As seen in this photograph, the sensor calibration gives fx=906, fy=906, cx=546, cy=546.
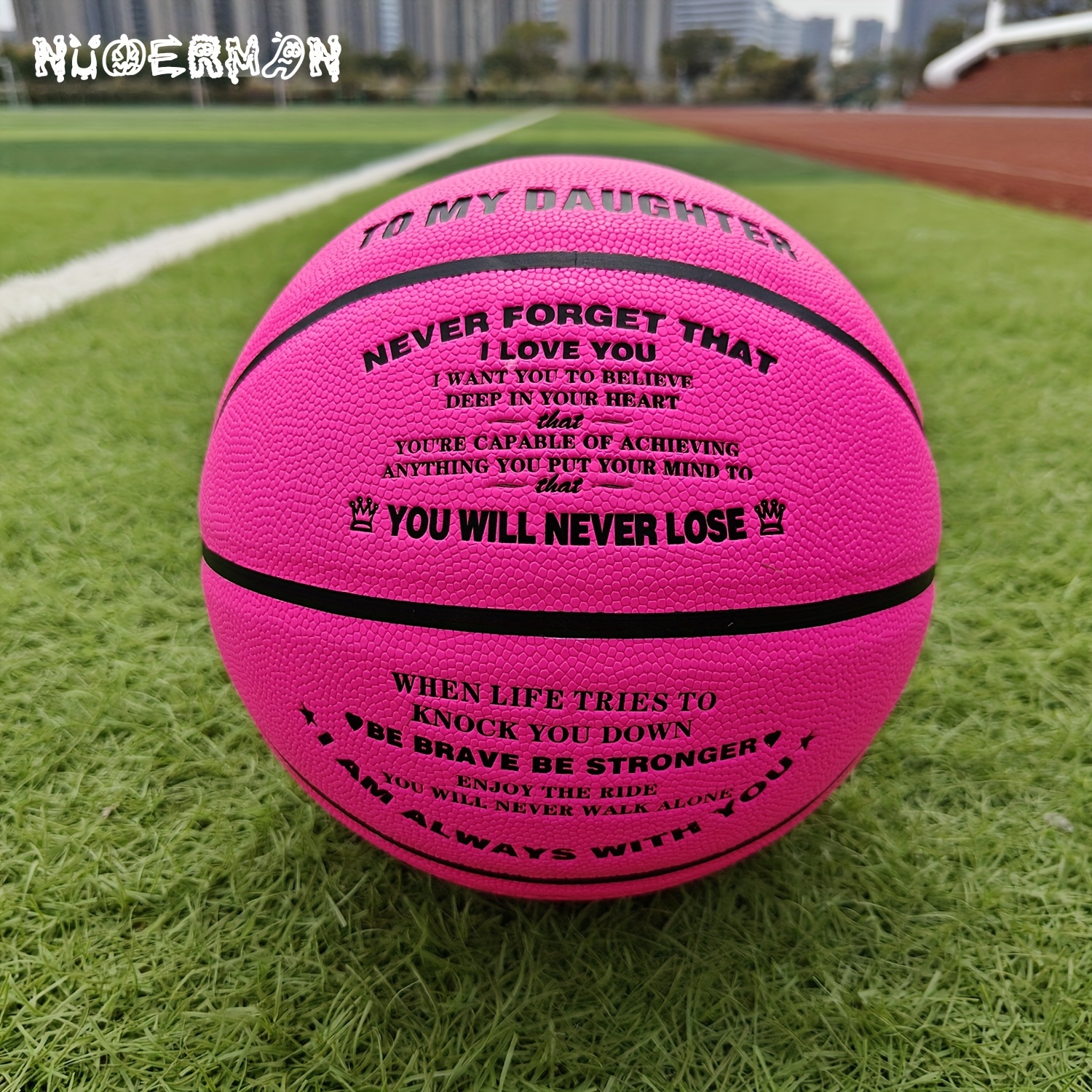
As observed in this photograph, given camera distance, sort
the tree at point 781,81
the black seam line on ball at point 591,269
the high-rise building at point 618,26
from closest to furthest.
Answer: the black seam line on ball at point 591,269, the tree at point 781,81, the high-rise building at point 618,26

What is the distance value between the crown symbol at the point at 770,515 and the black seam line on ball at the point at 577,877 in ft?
1.58

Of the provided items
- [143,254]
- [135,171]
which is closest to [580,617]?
[143,254]

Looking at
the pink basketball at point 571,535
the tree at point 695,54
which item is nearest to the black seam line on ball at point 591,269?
the pink basketball at point 571,535

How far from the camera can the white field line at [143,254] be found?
5.04 m

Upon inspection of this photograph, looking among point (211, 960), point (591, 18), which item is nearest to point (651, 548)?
point (211, 960)

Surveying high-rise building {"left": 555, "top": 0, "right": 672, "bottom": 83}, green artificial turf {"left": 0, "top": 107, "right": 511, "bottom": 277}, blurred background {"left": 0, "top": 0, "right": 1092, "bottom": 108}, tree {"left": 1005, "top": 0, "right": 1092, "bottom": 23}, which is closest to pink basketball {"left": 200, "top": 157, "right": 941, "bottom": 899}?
green artificial turf {"left": 0, "top": 107, "right": 511, "bottom": 277}

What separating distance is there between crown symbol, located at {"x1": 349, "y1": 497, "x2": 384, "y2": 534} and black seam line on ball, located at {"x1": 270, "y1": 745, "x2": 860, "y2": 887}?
47 centimetres

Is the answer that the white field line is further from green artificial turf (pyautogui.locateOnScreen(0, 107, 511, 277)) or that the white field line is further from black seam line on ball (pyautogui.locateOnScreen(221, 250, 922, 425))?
black seam line on ball (pyautogui.locateOnScreen(221, 250, 922, 425))

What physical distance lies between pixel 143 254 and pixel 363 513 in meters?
6.06

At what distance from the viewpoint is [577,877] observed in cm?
136

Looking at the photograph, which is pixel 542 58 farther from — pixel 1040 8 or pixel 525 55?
pixel 1040 8

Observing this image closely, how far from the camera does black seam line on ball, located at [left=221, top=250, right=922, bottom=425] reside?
126 cm

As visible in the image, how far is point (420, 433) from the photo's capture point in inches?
46.4

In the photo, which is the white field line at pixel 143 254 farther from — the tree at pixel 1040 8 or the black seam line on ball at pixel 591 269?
the tree at pixel 1040 8
